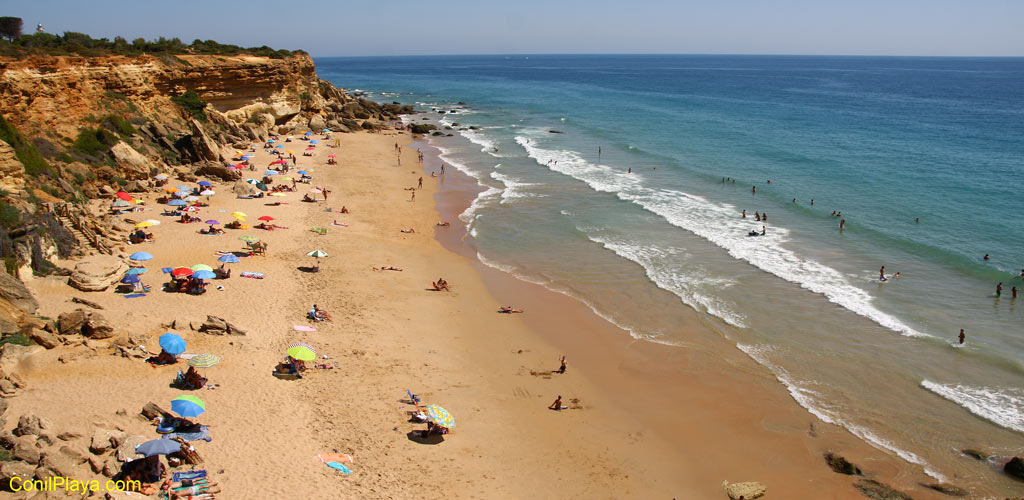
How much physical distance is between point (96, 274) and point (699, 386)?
1879cm

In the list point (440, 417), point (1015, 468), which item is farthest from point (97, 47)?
point (1015, 468)

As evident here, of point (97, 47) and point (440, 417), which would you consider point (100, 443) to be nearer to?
point (440, 417)

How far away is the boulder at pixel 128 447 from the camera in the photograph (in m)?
11.6

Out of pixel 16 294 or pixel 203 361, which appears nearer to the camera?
pixel 203 361

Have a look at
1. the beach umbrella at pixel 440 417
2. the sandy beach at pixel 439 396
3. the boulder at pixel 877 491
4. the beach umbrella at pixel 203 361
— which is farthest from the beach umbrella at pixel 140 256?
the boulder at pixel 877 491

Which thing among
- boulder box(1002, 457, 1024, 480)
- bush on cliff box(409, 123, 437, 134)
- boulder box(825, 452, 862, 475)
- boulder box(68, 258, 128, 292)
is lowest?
boulder box(825, 452, 862, 475)

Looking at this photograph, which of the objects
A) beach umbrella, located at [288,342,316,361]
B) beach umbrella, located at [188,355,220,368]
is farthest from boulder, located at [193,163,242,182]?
beach umbrella, located at [288,342,316,361]

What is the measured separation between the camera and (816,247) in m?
29.2

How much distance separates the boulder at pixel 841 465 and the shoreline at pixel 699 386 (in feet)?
0.58

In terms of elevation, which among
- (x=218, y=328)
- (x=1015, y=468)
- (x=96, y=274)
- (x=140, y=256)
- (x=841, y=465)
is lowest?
(x=841, y=465)

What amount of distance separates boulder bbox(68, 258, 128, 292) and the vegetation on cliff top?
1513 cm

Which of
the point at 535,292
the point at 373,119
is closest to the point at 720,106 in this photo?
the point at 373,119

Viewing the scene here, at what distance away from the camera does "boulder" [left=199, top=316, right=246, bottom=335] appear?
58.2 feet

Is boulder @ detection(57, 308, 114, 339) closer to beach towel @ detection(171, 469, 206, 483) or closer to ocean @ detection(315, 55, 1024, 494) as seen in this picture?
beach towel @ detection(171, 469, 206, 483)
